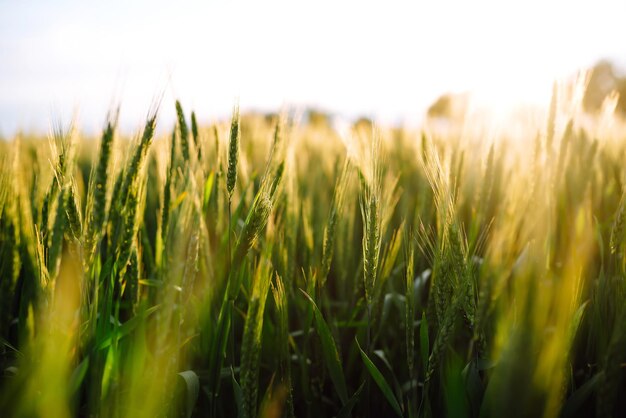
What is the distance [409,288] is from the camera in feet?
2.99

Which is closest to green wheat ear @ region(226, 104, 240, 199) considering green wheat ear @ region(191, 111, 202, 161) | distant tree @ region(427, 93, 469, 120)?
green wheat ear @ region(191, 111, 202, 161)

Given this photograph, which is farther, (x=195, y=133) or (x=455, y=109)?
(x=455, y=109)

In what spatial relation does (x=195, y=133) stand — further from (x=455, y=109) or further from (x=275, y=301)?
(x=455, y=109)

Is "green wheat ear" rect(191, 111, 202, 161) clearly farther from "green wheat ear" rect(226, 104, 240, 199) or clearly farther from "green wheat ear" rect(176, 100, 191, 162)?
"green wheat ear" rect(226, 104, 240, 199)

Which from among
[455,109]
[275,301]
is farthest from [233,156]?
[455,109]

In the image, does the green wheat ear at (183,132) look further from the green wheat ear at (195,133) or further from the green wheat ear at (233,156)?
the green wheat ear at (233,156)

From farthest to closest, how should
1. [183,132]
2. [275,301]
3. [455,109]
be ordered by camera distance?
[455,109], [183,132], [275,301]

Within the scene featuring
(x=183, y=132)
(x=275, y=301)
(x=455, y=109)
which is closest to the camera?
(x=275, y=301)

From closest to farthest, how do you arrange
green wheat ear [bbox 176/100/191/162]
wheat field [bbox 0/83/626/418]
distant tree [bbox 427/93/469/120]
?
wheat field [bbox 0/83/626/418], green wheat ear [bbox 176/100/191/162], distant tree [bbox 427/93/469/120]

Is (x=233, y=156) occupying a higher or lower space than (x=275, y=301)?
higher

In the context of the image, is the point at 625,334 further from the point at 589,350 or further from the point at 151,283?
the point at 151,283

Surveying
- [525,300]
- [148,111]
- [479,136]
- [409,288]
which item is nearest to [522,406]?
[525,300]

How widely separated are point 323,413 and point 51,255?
81cm

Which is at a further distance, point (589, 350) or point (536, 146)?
point (536, 146)
